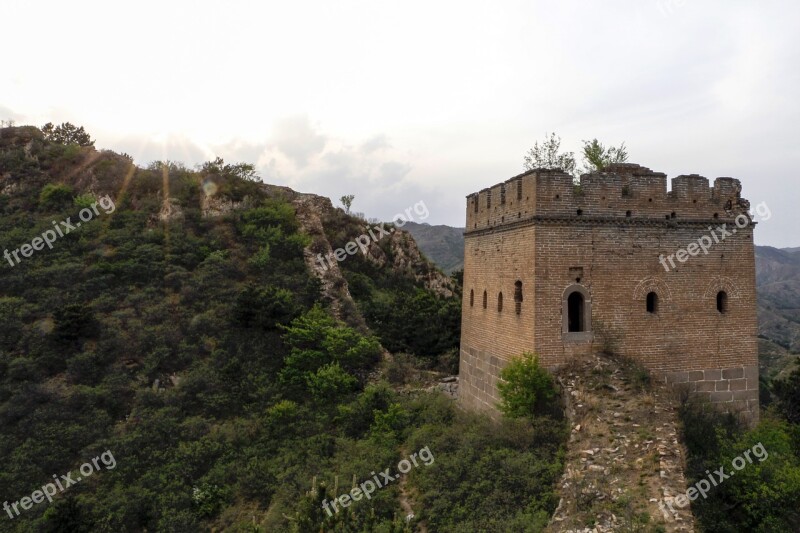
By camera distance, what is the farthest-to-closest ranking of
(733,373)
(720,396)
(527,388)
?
(733,373), (720,396), (527,388)

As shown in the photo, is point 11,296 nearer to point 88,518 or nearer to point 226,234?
point 226,234

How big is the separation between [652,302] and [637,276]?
734 mm

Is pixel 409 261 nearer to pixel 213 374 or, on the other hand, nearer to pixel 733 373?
pixel 213 374

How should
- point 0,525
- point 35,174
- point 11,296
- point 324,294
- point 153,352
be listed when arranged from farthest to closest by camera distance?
point 35,174
point 324,294
point 11,296
point 153,352
point 0,525

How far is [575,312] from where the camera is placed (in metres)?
11.4

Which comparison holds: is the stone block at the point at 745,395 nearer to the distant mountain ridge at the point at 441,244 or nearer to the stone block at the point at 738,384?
the stone block at the point at 738,384

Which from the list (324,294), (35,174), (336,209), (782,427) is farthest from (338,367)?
(35,174)

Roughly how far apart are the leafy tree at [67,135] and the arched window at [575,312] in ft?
86.1

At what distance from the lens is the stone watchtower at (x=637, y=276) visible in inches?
423

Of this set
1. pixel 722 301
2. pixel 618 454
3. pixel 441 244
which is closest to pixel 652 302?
pixel 722 301

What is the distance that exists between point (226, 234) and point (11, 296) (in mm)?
7180

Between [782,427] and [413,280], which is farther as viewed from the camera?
[413,280]

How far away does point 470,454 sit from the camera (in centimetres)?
994

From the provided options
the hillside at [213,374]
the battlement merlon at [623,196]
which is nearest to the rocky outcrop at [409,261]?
the hillside at [213,374]
